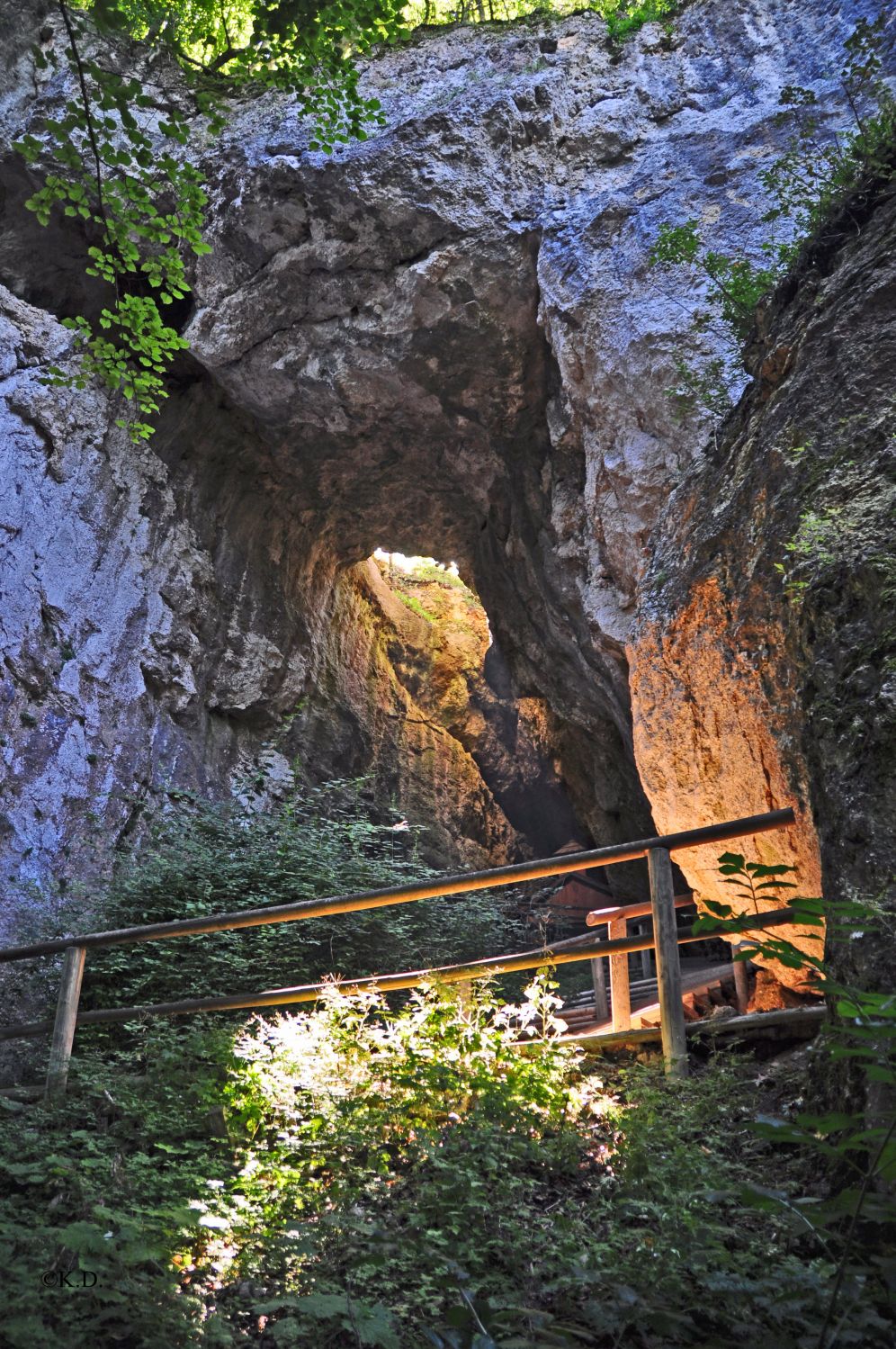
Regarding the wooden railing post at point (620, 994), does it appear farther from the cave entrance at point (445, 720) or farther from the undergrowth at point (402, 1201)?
the cave entrance at point (445, 720)

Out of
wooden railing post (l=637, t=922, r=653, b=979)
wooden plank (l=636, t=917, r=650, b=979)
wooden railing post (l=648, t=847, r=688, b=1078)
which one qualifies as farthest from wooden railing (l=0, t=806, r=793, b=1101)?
wooden railing post (l=637, t=922, r=653, b=979)

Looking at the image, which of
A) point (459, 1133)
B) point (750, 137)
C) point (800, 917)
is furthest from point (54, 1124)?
point (750, 137)

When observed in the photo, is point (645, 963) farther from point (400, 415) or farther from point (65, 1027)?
point (65, 1027)

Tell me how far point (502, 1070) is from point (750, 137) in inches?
338

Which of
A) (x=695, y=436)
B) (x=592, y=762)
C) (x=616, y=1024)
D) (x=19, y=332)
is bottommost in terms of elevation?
(x=616, y=1024)

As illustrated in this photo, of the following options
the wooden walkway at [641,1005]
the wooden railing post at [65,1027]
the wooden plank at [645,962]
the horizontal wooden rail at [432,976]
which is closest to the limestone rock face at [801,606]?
the horizontal wooden rail at [432,976]

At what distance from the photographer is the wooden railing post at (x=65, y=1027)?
13.3 ft

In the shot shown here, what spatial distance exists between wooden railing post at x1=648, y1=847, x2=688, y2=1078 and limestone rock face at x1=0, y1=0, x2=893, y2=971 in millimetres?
1627

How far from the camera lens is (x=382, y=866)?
807 centimetres

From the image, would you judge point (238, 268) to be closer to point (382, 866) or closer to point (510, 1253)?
point (382, 866)

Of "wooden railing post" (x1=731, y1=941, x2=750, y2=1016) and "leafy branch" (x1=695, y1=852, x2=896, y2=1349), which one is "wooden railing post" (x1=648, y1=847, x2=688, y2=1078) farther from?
"wooden railing post" (x1=731, y1=941, x2=750, y2=1016)

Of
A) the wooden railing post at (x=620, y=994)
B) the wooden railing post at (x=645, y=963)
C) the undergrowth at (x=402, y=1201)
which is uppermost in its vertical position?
the wooden railing post at (x=645, y=963)

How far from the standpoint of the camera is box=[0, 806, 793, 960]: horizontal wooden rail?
3.45 m

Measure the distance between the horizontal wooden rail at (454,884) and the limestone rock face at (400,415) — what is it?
1.53 meters
